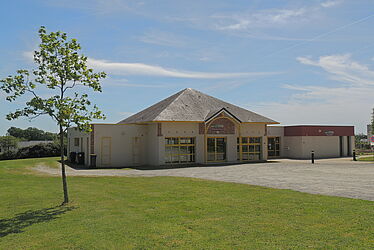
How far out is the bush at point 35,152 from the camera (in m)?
40.5

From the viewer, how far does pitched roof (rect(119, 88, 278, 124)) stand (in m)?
28.6

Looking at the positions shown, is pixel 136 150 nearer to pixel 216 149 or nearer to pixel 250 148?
pixel 216 149

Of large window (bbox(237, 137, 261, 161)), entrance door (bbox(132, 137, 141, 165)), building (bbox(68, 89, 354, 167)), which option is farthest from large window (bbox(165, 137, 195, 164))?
large window (bbox(237, 137, 261, 161))

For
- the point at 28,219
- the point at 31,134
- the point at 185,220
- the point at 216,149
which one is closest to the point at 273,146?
the point at 216,149

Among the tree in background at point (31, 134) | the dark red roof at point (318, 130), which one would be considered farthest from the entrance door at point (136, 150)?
the tree in background at point (31, 134)

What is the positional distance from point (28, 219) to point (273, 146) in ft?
110

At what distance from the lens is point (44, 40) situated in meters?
10.8

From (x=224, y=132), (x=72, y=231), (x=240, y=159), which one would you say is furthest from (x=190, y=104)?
(x=72, y=231)

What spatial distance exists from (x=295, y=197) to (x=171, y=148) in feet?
57.1

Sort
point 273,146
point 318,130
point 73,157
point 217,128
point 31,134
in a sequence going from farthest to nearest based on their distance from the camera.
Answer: point 31,134 < point 273,146 < point 318,130 < point 73,157 < point 217,128

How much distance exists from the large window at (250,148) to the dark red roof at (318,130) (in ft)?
25.8

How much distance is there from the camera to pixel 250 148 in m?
33.0

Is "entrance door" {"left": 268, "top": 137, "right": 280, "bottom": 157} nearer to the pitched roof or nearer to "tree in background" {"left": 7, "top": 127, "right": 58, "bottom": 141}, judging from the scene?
the pitched roof

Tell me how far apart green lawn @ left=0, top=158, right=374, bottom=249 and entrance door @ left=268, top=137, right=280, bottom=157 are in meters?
26.3
